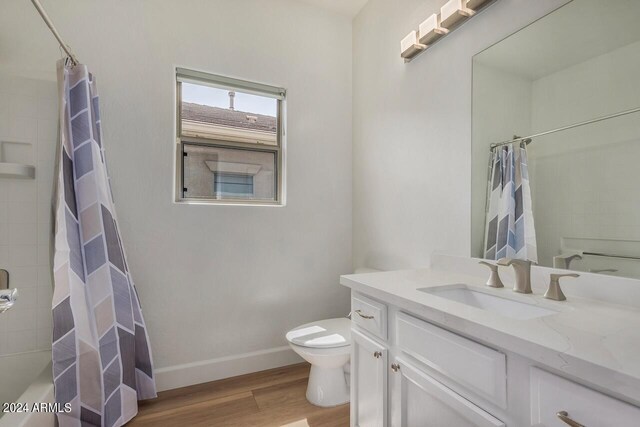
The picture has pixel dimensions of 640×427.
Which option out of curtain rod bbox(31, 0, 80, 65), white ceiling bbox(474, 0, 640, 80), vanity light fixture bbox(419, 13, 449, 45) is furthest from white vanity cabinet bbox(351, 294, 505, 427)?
curtain rod bbox(31, 0, 80, 65)

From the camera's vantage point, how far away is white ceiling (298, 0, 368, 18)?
2354 millimetres

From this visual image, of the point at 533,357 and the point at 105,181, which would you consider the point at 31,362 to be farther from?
the point at 533,357

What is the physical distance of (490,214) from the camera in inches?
55.9

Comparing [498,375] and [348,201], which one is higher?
[348,201]

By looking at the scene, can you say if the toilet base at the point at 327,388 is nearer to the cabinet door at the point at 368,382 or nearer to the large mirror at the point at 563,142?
the cabinet door at the point at 368,382

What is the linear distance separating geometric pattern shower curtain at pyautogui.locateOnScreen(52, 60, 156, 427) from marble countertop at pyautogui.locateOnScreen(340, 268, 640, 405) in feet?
4.60

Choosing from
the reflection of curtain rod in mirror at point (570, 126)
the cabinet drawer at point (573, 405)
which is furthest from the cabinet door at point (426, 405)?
the reflection of curtain rod in mirror at point (570, 126)

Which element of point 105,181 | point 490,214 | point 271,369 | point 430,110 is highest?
point 430,110

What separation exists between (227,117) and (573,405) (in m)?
2.31

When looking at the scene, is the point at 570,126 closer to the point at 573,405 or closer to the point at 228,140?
the point at 573,405

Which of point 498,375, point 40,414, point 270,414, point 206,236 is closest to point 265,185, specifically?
point 206,236

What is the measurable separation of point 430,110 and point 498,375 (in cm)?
139

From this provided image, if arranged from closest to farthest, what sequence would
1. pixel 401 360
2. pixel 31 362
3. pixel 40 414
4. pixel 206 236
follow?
pixel 401 360 < pixel 40 414 < pixel 31 362 < pixel 206 236

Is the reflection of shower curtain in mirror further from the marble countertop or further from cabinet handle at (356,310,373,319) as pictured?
cabinet handle at (356,310,373,319)
